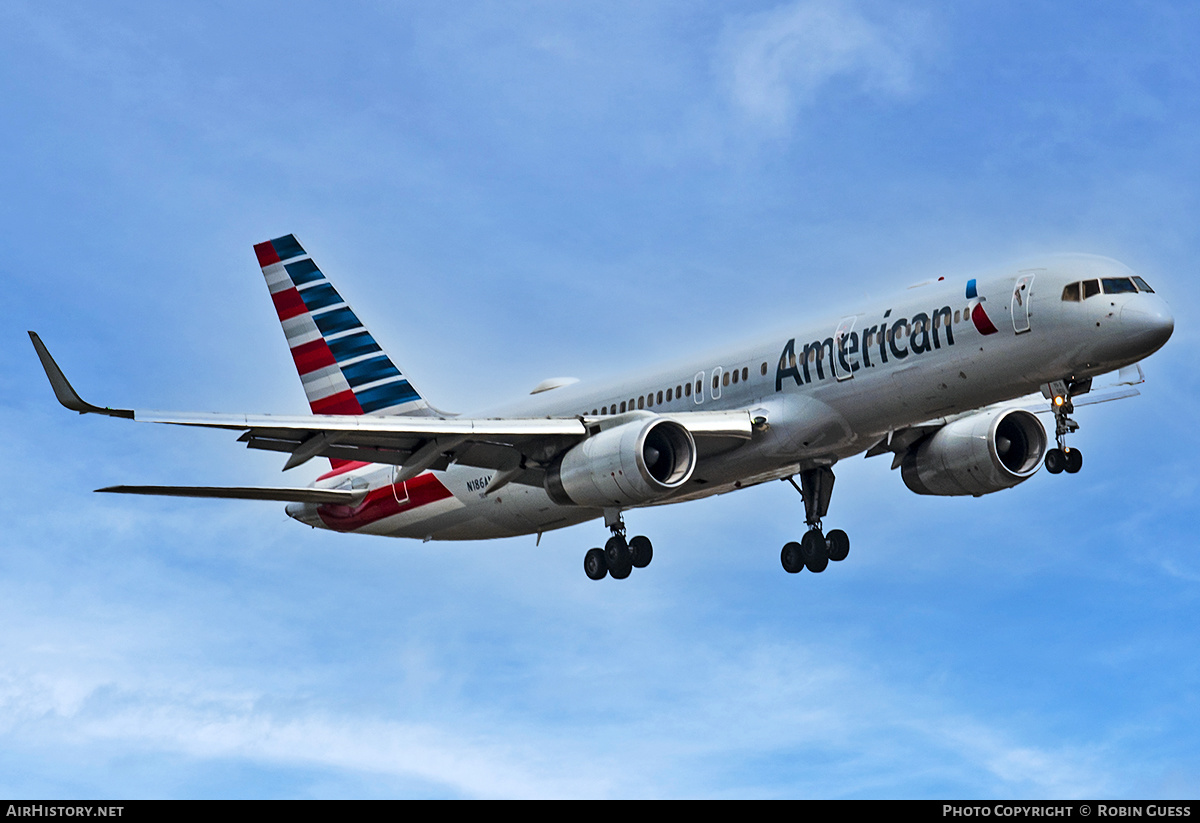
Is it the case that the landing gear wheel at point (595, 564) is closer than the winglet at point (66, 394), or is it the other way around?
the winglet at point (66, 394)

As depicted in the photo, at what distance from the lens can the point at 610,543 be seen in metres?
35.7

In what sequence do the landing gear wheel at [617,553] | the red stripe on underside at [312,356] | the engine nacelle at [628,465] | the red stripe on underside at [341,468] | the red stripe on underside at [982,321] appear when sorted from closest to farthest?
the red stripe on underside at [982,321], the engine nacelle at [628,465], the landing gear wheel at [617,553], the red stripe on underside at [341,468], the red stripe on underside at [312,356]

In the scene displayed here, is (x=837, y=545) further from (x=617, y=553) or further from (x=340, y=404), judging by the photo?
(x=340, y=404)

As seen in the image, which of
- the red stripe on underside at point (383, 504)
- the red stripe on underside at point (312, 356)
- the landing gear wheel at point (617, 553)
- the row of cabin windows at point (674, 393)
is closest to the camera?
the row of cabin windows at point (674, 393)

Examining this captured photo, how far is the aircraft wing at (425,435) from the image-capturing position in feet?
99.4

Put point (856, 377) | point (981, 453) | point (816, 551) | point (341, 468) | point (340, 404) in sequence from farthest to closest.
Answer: point (340, 404) < point (341, 468) < point (816, 551) < point (981, 453) < point (856, 377)

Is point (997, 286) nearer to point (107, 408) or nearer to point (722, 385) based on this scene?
point (722, 385)

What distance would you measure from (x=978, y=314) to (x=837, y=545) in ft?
28.3

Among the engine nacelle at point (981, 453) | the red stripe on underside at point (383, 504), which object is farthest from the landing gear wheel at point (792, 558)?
the red stripe on underside at point (383, 504)

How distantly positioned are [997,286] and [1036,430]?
7436mm

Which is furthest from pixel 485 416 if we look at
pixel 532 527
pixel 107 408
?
pixel 107 408

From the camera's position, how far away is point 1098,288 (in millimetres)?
28781

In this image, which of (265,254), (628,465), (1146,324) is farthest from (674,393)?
(265,254)

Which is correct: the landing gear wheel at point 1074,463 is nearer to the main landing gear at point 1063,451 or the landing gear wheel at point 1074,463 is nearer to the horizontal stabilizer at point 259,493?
the main landing gear at point 1063,451
